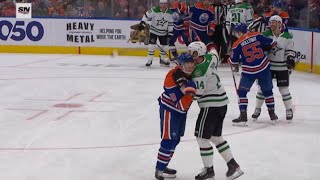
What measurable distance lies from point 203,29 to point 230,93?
120 inches

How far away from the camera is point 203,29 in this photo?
37.1 ft

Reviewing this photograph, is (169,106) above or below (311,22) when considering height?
below

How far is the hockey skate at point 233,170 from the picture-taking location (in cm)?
411

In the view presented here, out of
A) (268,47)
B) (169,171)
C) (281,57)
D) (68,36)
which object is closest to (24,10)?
(68,36)

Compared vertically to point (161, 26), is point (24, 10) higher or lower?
higher

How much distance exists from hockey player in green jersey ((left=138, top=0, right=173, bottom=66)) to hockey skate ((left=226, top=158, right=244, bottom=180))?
→ 7.69m

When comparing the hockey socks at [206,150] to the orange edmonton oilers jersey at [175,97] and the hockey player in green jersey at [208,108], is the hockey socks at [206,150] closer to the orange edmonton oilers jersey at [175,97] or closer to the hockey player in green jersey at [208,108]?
the hockey player in green jersey at [208,108]

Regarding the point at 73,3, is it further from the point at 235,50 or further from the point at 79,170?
the point at 79,170

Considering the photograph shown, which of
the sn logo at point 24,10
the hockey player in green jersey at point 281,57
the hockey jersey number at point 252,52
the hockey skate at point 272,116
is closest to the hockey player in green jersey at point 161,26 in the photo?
the sn logo at point 24,10

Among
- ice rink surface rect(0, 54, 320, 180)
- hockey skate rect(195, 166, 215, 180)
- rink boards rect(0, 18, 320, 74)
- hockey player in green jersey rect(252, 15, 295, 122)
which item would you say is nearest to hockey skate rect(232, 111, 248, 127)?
ice rink surface rect(0, 54, 320, 180)

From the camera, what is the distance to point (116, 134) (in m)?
5.70

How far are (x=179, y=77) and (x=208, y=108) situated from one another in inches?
14.4

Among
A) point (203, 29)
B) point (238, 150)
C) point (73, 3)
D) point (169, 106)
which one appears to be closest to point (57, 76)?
point (203, 29)

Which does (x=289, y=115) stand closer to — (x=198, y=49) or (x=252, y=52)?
(x=252, y=52)
